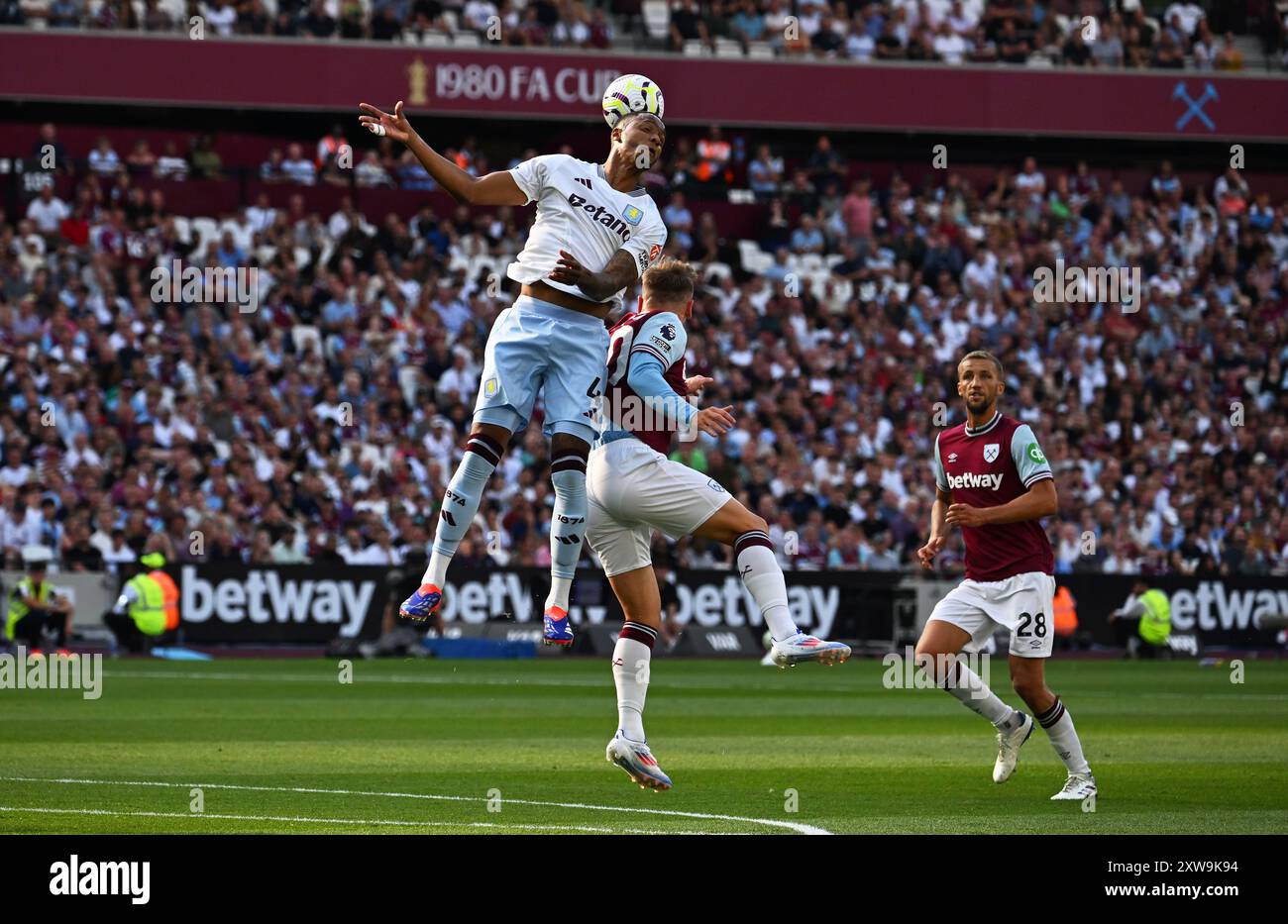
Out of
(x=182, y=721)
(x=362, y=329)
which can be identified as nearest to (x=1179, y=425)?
(x=362, y=329)

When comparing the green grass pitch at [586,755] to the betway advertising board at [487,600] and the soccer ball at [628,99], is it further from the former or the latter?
the soccer ball at [628,99]

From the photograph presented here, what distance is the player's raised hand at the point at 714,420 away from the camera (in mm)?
10898

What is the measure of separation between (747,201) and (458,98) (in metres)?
6.00

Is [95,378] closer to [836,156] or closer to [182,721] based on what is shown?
[182,721]

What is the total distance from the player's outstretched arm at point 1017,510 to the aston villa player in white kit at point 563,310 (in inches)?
107

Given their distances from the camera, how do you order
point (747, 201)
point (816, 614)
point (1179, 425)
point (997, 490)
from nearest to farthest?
point (997, 490) < point (816, 614) < point (1179, 425) < point (747, 201)

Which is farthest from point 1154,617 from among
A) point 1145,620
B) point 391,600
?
point 391,600

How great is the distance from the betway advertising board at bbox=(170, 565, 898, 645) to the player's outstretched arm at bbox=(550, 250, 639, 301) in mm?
16707

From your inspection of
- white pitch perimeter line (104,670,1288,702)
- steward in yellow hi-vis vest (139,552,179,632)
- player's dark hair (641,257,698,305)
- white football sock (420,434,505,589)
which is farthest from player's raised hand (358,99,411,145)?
steward in yellow hi-vis vest (139,552,179,632)

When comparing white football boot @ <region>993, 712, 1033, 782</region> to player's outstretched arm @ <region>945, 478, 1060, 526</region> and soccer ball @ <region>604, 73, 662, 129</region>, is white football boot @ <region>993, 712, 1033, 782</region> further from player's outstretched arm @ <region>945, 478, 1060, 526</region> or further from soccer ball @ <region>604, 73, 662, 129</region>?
soccer ball @ <region>604, 73, 662, 129</region>

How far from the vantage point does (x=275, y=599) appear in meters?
27.9

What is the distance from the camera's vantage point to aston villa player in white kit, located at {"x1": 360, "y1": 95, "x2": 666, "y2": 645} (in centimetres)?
1127

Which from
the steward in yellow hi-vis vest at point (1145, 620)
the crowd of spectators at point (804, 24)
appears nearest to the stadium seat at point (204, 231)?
the crowd of spectators at point (804, 24)

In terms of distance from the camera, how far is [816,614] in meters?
29.4
